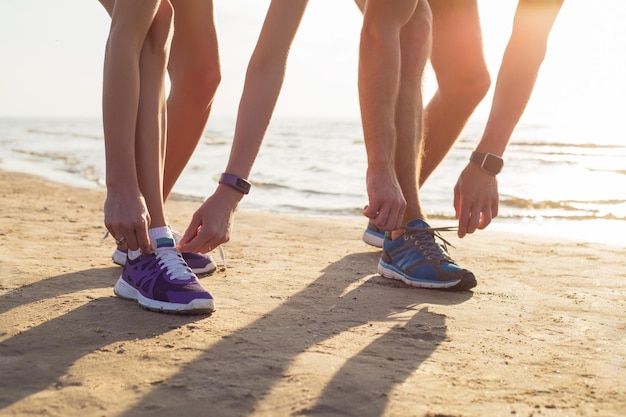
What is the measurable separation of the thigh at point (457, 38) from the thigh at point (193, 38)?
119 centimetres

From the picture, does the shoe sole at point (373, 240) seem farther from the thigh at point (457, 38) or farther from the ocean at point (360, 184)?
the ocean at point (360, 184)

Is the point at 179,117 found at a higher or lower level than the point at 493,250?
higher

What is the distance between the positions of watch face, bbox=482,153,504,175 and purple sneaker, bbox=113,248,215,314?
1198 mm

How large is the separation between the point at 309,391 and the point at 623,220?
474 cm

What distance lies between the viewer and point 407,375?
182 cm

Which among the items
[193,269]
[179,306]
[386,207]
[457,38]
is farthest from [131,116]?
[457,38]

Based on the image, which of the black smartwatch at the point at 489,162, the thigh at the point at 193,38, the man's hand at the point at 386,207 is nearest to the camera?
the man's hand at the point at 386,207

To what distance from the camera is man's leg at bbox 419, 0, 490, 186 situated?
353 cm

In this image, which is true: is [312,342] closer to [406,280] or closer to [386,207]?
[386,207]

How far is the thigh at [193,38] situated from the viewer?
292 cm

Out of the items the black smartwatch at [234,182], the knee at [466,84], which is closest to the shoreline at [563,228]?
the knee at [466,84]

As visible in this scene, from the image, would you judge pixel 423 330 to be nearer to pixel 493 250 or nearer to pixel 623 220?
pixel 493 250

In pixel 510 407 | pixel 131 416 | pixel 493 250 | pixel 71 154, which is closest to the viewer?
pixel 131 416

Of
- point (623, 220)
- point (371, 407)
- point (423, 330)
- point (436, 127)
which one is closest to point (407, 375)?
point (371, 407)
